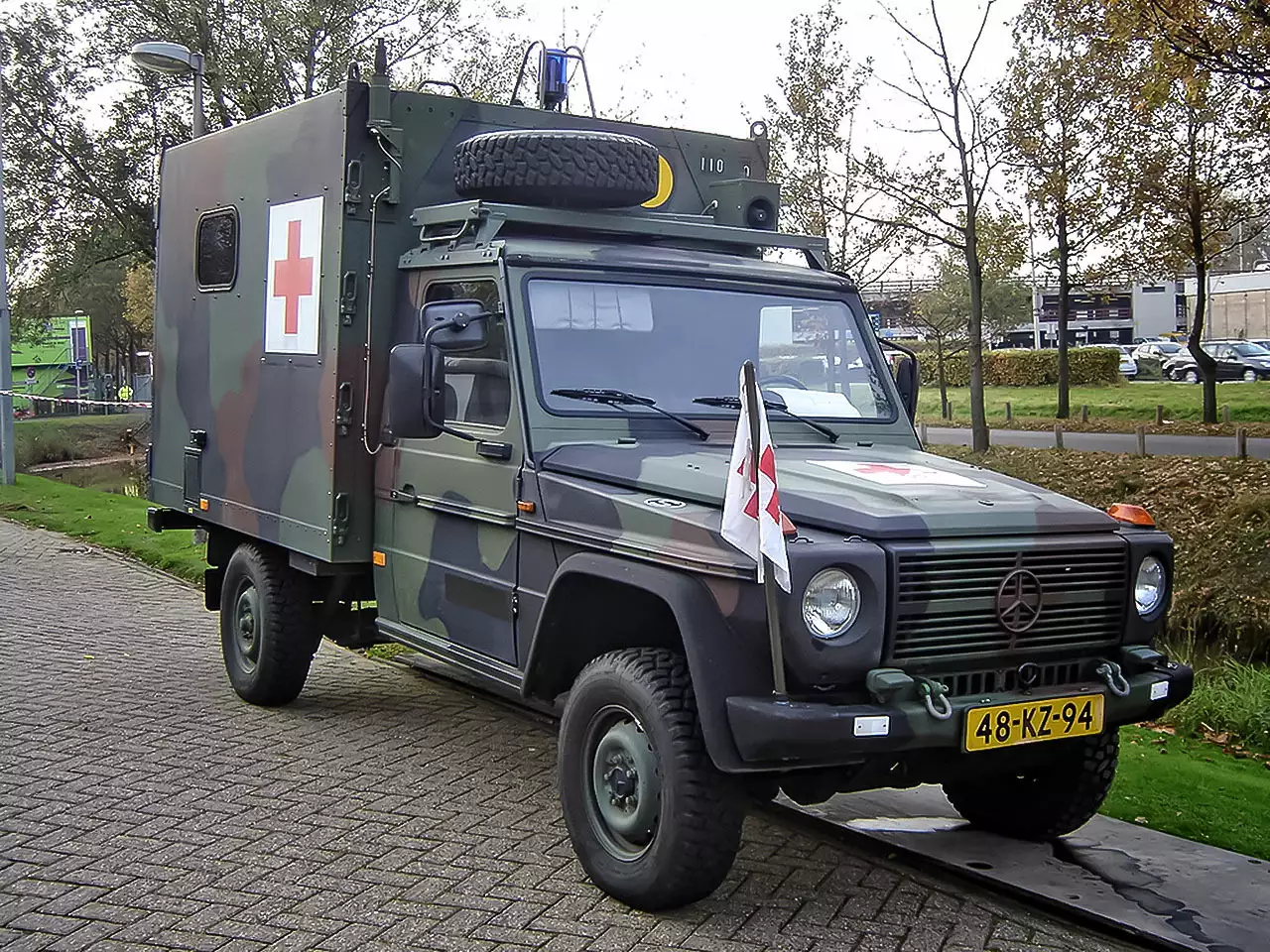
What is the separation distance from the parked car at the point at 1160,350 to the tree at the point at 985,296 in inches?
162

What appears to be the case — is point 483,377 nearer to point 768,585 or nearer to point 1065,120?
point 768,585

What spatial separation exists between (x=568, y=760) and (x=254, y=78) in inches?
768

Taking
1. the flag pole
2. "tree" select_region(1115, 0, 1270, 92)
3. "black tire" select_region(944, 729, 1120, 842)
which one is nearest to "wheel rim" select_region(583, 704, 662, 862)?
the flag pole

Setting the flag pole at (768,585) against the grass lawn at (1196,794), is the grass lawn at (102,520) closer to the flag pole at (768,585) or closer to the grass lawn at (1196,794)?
the grass lawn at (1196,794)

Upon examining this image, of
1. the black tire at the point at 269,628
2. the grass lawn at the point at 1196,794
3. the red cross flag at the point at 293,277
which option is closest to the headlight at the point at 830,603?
the grass lawn at the point at 1196,794

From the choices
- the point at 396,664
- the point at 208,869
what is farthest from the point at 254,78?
the point at 208,869

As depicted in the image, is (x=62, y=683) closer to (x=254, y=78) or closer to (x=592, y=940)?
(x=592, y=940)

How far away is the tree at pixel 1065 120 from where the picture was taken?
1869cm

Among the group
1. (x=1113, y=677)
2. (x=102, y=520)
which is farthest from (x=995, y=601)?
(x=102, y=520)

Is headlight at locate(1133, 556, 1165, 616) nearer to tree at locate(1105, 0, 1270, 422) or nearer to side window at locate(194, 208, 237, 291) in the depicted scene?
side window at locate(194, 208, 237, 291)

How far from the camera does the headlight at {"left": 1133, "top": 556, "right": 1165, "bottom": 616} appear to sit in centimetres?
502

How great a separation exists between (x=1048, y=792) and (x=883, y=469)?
4.78ft

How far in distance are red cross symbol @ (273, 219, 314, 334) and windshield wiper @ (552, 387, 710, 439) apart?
1.95 meters

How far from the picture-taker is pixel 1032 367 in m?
41.2
